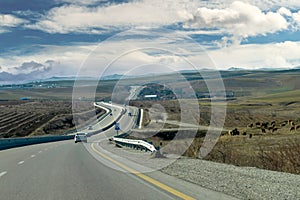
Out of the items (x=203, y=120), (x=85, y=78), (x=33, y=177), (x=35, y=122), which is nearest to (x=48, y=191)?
(x=33, y=177)

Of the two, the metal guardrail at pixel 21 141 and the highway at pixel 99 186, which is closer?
the highway at pixel 99 186

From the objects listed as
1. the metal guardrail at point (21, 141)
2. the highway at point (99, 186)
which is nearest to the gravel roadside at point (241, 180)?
the highway at point (99, 186)

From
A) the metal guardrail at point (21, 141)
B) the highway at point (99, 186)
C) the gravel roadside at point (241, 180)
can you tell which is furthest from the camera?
the metal guardrail at point (21, 141)

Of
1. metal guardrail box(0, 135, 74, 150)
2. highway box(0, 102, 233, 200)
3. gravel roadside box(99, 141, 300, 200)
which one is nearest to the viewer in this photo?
gravel roadside box(99, 141, 300, 200)

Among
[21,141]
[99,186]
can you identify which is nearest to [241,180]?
[99,186]

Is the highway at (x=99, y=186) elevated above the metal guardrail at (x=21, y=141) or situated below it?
above

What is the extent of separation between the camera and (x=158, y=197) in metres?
8.99

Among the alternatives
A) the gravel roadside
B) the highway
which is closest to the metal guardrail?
A: the highway

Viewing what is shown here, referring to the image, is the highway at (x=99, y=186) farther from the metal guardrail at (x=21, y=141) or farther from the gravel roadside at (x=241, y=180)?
the metal guardrail at (x=21, y=141)

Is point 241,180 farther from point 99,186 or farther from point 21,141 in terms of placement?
point 21,141

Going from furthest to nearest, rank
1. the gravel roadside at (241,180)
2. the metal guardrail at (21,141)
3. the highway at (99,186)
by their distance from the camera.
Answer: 1. the metal guardrail at (21,141)
2. the highway at (99,186)
3. the gravel roadside at (241,180)

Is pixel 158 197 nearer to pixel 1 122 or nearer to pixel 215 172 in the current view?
pixel 215 172

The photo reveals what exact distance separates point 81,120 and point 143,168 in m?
90.3

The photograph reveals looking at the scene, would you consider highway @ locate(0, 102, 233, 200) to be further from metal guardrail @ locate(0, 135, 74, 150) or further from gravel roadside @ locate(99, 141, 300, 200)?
metal guardrail @ locate(0, 135, 74, 150)
